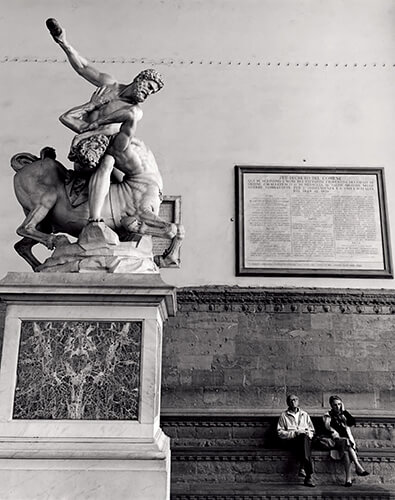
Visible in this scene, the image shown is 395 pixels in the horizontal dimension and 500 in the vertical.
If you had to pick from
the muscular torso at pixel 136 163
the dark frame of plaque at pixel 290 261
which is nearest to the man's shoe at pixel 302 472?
the dark frame of plaque at pixel 290 261

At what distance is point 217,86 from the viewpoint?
7621 millimetres

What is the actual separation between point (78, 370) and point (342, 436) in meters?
3.25

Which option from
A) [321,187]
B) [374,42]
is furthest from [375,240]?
[374,42]

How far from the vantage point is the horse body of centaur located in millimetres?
3561

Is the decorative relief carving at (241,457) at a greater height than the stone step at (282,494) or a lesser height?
greater

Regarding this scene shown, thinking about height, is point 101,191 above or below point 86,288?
above

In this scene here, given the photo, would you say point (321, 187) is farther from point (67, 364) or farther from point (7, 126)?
point (67, 364)

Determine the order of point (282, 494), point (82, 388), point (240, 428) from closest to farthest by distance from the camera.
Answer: point (82, 388), point (282, 494), point (240, 428)

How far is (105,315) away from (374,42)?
620 cm

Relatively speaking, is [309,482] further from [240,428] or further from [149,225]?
[149,225]

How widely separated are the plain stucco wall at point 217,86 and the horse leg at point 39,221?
3.45 meters

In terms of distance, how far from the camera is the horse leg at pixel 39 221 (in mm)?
3547

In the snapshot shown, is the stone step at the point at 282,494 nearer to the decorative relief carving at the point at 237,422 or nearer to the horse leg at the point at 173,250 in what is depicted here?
the decorative relief carving at the point at 237,422

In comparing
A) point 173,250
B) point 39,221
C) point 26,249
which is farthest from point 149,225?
point 26,249
